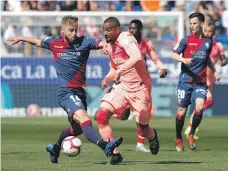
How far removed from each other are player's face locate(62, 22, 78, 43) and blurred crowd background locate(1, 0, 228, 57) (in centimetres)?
1505

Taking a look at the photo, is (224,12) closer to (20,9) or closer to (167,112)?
(167,112)

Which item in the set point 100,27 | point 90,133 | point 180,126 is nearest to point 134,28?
point 180,126

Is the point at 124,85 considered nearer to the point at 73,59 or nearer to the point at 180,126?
the point at 73,59

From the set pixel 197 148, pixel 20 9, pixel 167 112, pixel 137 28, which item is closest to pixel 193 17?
pixel 137 28

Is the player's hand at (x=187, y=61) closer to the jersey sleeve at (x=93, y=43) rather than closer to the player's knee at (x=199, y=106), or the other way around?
the player's knee at (x=199, y=106)

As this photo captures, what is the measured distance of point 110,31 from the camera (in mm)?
12734

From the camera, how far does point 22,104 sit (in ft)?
93.3

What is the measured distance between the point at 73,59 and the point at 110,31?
733 millimetres

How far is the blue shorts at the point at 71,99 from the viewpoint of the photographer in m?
12.6

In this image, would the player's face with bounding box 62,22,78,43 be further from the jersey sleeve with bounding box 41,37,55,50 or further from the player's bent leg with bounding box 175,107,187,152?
the player's bent leg with bounding box 175,107,187,152

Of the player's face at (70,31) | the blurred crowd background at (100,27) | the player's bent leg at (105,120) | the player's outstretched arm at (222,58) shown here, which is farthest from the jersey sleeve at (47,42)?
the blurred crowd background at (100,27)

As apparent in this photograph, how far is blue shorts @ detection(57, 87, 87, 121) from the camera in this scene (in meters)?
12.6

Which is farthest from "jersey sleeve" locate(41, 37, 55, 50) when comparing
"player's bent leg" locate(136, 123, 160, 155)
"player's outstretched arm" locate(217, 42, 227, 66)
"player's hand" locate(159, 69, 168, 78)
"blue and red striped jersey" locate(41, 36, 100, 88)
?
"player's outstretched arm" locate(217, 42, 227, 66)

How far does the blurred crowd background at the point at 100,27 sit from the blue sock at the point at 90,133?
1567 cm
